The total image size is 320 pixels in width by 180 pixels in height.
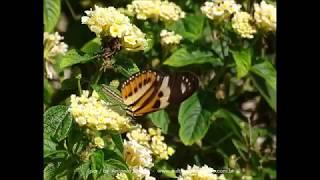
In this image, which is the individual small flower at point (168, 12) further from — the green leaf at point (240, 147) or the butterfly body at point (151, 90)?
the green leaf at point (240, 147)

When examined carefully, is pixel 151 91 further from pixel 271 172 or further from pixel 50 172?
pixel 271 172

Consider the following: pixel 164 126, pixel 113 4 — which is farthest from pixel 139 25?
pixel 164 126

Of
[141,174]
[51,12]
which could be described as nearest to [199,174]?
[141,174]

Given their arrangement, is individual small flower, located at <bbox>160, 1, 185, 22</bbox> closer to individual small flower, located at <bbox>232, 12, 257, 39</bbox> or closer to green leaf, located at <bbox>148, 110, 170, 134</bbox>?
individual small flower, located at <bbox>232, 12, 257, 39</bbox>

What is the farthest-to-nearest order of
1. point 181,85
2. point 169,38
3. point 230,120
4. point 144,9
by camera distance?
point 230,120 < point 169,38 < point 144,9 < point 181,85

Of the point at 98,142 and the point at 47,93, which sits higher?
the point at 47,93
